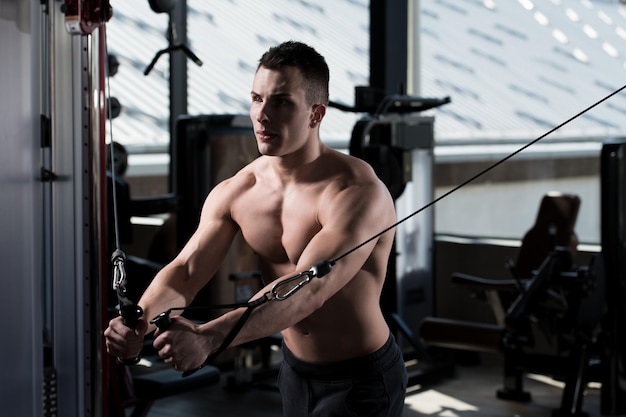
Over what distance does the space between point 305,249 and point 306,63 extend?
13.6 inches

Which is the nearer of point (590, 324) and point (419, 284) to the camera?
point (590, 324)

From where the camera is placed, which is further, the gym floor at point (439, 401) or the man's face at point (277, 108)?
the gym floor at point (439, 401)

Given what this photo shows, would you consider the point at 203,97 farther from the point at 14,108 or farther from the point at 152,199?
the point at 14,108

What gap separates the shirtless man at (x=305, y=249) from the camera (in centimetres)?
179

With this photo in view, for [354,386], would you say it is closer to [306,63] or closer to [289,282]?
[289,282]

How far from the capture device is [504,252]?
18.2ft

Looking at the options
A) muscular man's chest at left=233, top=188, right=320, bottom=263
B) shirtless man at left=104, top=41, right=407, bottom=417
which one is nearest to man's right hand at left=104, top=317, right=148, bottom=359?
shirtless man at left=104, top=41, right=407, bottom=417

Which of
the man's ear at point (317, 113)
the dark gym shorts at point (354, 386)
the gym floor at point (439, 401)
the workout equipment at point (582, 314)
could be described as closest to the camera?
the man's ear at point (317, 113)

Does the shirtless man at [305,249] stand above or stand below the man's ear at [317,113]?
below

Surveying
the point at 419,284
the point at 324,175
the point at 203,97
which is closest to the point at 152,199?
the point at 419,284

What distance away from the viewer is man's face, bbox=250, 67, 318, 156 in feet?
6.00

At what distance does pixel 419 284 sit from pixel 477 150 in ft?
4.85

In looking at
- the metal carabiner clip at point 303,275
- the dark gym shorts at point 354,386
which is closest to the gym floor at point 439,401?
the dark gym shorts at point 354,386

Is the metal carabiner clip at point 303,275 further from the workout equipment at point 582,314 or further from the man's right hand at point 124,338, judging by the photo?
the workout equipment at point 582,314
